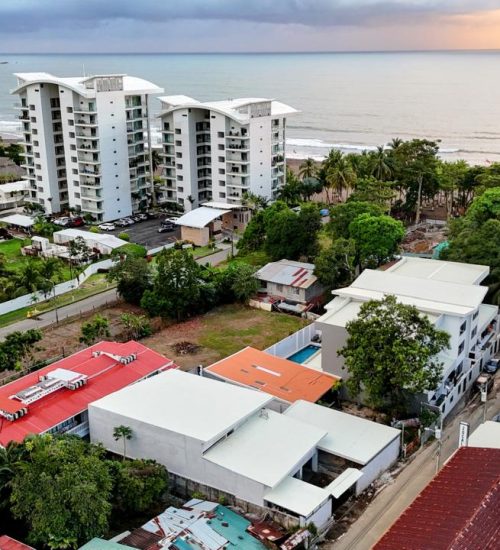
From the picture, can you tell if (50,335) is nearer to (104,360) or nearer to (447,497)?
(104,360)

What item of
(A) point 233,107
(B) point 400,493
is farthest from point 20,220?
(B) point 400,493

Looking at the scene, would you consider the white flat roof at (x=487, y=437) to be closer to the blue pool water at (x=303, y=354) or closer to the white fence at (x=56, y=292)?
the blue pool water at (x=303, y=354)

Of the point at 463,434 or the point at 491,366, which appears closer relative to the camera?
the point at 463,434

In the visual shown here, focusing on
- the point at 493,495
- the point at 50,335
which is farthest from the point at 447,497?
the point at 50,335

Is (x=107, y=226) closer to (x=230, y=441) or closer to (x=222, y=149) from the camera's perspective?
(x=222, y=149)

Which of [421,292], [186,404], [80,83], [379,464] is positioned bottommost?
[379,464]

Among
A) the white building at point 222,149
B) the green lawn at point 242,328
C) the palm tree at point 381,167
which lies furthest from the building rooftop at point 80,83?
the green lawn at point 242,328
